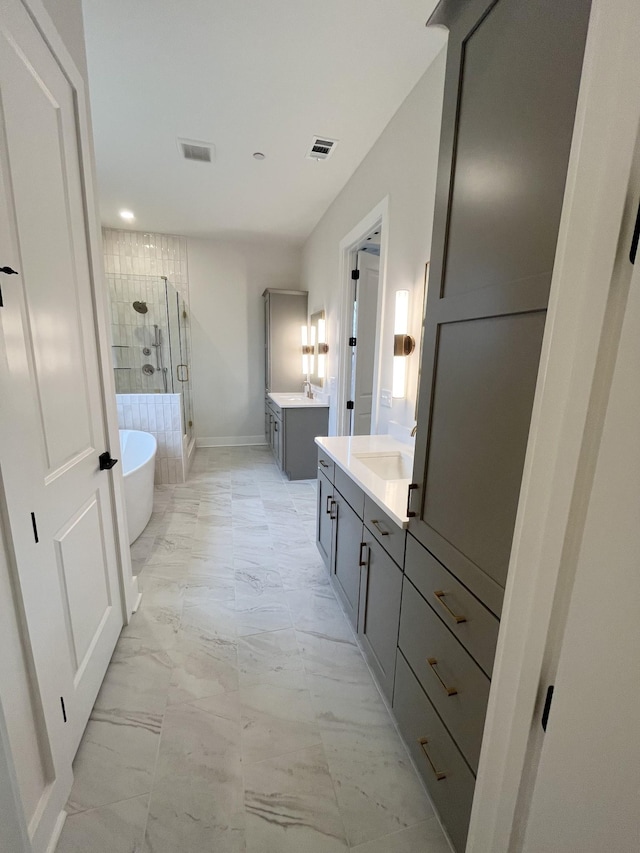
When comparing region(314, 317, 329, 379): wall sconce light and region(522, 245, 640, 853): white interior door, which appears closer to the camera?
region(522, 245, 640, 853): white interior door

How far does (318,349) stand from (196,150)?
204 cm

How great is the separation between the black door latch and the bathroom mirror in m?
2.59

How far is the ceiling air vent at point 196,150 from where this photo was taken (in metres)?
2.54

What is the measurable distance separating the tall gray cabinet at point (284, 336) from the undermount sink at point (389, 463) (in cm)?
294

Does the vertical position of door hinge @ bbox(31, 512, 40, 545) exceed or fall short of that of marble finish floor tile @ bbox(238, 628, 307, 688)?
it exceeds it

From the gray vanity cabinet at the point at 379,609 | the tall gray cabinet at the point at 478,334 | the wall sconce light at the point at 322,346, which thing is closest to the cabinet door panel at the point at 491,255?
the tall gray cabinet at the point at 478,334

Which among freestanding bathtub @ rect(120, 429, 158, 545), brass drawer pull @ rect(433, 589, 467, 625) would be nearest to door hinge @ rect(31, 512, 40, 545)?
brass drawer pull @ rect(433, 589, 467, 625)

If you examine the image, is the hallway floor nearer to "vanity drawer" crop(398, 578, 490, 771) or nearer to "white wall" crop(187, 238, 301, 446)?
"vanity drawer" crop(398, 578, 490, 771)

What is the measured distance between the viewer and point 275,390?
4773 millimetres

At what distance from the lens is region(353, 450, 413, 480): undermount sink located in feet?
6.51

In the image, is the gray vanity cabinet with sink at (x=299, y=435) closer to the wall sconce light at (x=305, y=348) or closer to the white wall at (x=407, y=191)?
the wall sconce light at (x=305, y=348)

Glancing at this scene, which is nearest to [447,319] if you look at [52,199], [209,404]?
[52,199]

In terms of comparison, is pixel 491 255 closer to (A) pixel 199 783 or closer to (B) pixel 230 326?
(A) pixel 199 783

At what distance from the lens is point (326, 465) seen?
7.08 ft
